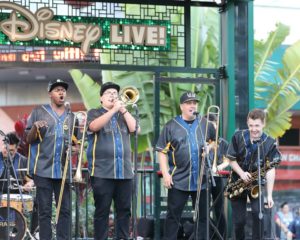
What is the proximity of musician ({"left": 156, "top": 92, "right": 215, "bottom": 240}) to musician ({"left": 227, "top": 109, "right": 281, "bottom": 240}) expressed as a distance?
1.30ft

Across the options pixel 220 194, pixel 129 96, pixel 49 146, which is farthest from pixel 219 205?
pixel 49 146

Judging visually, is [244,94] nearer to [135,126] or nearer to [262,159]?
[262,159]

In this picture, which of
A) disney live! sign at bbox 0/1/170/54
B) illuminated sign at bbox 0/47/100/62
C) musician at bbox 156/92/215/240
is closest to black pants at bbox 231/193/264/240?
musician at bbox 156/92/215/240

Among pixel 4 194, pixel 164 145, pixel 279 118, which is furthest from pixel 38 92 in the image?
pixel 164 145

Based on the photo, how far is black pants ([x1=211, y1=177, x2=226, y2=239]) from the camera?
1027 centimetres

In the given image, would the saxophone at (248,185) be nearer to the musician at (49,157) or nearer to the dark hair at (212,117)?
the dark hair at (212,117)

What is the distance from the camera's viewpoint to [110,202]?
8180 mm

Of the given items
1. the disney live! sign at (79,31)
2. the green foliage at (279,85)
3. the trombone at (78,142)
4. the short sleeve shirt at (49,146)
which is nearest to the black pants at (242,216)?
the trombone at (78,142)

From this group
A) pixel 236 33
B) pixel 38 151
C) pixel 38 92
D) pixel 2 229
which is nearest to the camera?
pixel 38 151

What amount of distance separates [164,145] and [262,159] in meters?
1.18

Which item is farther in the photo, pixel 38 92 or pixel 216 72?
pixel 38 92

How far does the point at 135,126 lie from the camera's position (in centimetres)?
828

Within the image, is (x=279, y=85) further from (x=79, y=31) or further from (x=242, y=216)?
(x=242, y=216)

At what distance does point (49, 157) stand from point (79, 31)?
278cm
